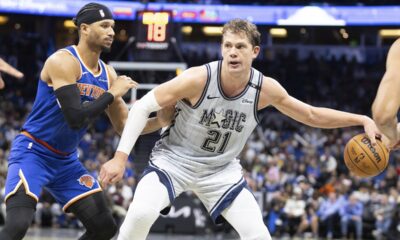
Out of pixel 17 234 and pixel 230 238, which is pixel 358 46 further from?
pixel 17 234

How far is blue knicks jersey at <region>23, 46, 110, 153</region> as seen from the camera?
232 inches

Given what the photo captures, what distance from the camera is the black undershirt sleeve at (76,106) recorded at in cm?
559

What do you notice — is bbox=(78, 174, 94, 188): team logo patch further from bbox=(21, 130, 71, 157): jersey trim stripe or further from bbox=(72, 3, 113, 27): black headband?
bbox=(72, 3, 113, 27): black headband

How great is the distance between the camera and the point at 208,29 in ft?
92.2

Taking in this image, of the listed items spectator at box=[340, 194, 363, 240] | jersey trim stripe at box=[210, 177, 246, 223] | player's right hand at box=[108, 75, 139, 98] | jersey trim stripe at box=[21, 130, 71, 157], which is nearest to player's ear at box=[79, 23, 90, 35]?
player's right hand at box=[108, 75, 139, 98]

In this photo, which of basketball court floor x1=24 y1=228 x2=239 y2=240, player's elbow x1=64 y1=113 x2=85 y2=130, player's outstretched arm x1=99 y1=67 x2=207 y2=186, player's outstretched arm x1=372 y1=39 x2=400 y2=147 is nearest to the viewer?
player's outstretched arm x1=372 y1=39 x2=400 y2=147

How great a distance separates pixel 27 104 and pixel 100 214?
18.5 meters

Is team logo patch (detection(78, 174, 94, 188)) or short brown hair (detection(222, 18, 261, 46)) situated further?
team logo patch (detection(78, 174, 94, 188))

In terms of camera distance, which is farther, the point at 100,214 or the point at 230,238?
the point at 230,238

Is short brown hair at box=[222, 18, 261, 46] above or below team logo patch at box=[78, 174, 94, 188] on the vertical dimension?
above

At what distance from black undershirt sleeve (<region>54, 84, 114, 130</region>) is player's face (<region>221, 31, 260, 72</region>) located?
3.17 ft

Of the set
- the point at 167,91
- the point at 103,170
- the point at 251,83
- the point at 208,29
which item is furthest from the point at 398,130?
the point at 208,29

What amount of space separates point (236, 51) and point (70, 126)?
1.38 meters

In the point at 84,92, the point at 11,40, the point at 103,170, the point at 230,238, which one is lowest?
the point at 230,238
